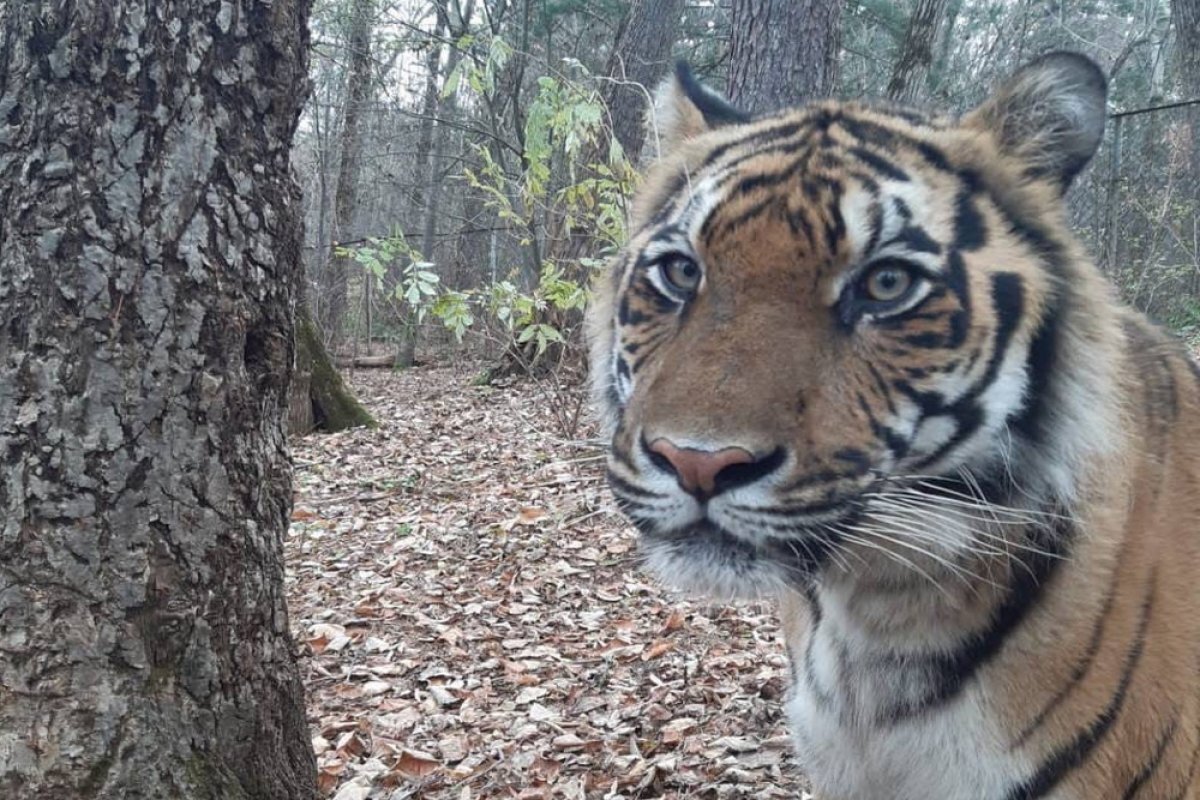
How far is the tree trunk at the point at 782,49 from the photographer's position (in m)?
6.20

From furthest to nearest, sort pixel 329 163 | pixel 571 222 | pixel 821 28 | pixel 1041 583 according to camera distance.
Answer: pixel 329 163, pixel 571 222, pixel 821 28, pixel 1041 583

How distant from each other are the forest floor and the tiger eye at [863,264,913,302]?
2.50 feet

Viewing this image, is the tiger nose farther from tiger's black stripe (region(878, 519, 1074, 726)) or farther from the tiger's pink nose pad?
tiger's black stripe (region(878, 519, 1074, 726))

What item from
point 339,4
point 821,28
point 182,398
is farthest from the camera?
point 339,4

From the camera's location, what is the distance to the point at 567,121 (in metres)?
5.39

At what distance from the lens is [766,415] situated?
5.53ft

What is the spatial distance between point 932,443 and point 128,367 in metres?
1.75

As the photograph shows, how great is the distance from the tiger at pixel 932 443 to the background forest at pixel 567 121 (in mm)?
2351

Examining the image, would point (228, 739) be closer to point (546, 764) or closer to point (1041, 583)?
point (546, 764)

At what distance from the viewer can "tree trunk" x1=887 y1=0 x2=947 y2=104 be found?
28.6 ft

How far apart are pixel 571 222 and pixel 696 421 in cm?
518

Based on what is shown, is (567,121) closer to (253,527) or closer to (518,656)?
(518,656)

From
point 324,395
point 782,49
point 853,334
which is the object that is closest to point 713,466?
point 853,334

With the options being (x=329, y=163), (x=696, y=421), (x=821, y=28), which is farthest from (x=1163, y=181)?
(x=696, y=421)
